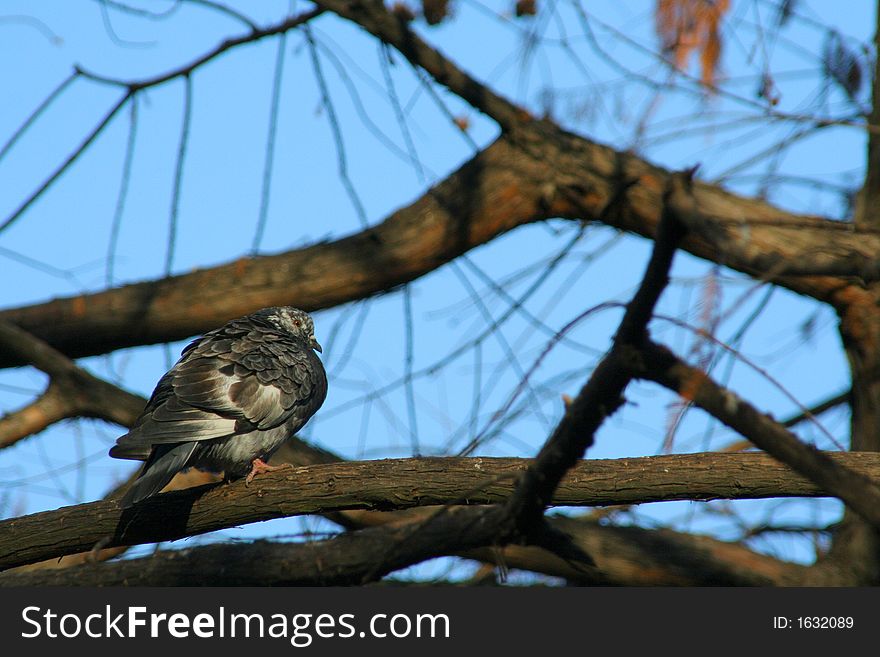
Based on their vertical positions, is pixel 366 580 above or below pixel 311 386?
below

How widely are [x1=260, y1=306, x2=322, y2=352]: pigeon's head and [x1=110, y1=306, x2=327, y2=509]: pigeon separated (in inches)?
14.8

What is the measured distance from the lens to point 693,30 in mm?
4055

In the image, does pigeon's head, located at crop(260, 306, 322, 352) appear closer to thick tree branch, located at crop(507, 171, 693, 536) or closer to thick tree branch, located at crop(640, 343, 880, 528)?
thick tree branch, located at crop(507, 171, 693, 536)

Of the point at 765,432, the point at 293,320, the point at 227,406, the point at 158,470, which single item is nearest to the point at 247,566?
the point at 158,470

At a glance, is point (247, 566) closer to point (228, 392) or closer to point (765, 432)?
point (228, 392)

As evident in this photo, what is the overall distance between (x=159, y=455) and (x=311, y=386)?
1.03 m

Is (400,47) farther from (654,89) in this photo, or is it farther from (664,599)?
(664,599)

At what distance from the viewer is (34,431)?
6090 millimetres

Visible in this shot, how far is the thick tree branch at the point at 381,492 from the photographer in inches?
155

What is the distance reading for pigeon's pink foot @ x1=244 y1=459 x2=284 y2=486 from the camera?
4.38 meters

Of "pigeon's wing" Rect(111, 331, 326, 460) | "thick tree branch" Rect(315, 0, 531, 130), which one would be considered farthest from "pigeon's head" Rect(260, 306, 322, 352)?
"thick tree branch" Rect(315, 0, 531, 130)

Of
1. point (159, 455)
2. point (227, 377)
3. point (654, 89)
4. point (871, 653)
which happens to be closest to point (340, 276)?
point (227, 377)

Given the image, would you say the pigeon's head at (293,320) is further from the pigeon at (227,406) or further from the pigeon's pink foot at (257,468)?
the pigeon's pink foot at (257,468)

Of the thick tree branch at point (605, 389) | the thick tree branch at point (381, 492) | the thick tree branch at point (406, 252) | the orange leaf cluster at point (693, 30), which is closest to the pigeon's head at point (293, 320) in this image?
the thick tree branch at point (406, 252)
